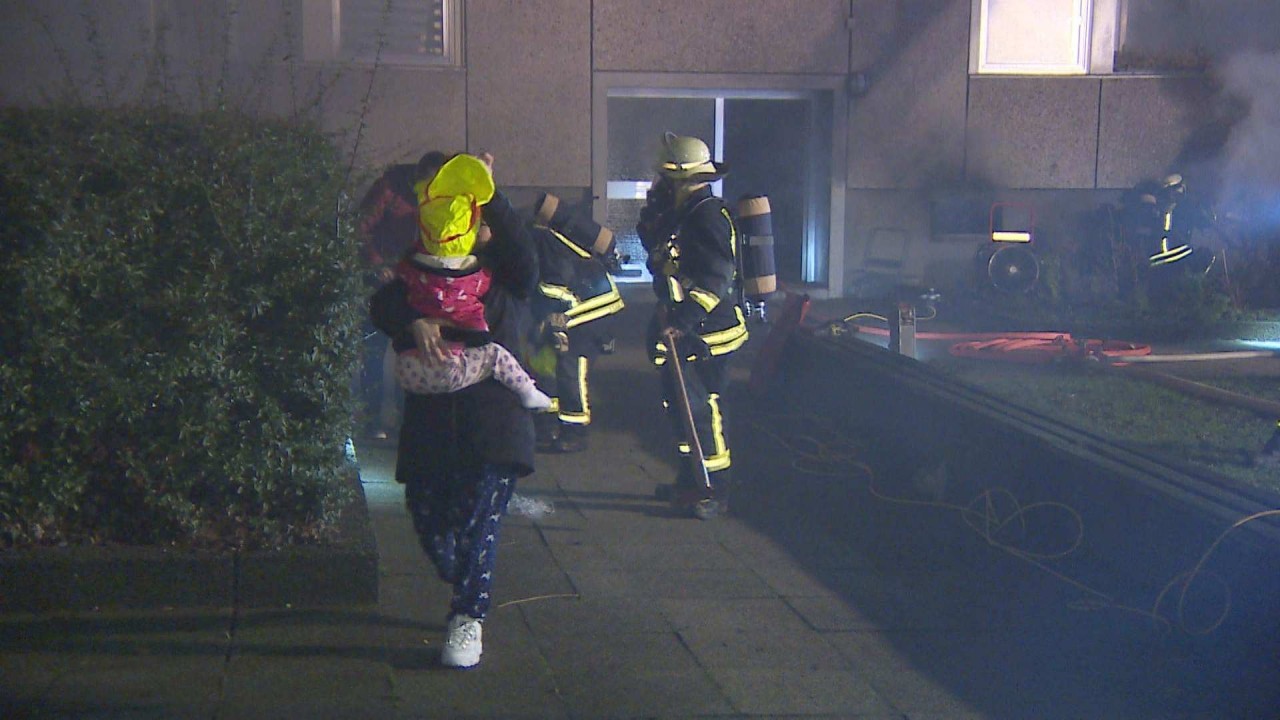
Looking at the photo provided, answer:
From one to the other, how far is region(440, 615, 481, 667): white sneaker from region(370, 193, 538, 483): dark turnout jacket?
0.50 m

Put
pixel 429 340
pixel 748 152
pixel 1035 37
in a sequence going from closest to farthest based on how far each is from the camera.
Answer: pixel 429 340 → pixel 1035 37 → pixel 748 152

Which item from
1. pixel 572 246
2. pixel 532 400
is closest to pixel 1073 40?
pixel 572 246

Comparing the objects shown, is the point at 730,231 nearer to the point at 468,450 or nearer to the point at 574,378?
the point at 574,378

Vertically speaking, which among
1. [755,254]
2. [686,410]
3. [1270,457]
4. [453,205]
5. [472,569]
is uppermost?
[453,205]

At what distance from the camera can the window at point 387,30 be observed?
12664 mm

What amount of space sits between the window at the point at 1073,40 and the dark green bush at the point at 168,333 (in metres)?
11.0

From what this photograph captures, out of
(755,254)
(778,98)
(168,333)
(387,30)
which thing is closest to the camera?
(168,333)

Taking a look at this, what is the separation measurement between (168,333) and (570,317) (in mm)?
3567

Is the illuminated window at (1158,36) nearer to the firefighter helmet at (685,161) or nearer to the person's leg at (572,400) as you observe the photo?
the person's leg at (572,400)

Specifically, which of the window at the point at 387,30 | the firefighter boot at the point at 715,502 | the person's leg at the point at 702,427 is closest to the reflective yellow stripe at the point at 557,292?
the person's leg at the point at 702,427

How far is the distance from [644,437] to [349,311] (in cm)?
398

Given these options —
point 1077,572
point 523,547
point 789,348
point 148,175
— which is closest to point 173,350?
point 148,175

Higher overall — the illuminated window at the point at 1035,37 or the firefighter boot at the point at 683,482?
the illuminated window at the point at 1035,37

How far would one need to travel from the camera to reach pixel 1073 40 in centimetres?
1464
